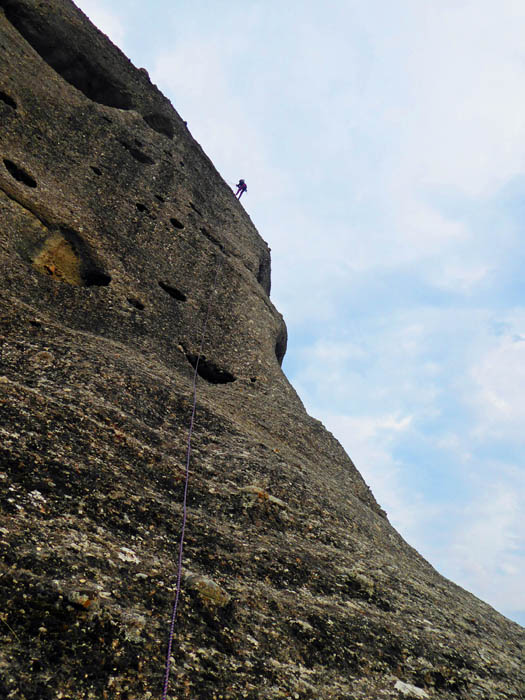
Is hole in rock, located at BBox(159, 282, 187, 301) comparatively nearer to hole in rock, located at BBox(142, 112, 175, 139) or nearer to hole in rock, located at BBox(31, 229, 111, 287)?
hole in rock, located at BBox(31, 229, 111, 287)

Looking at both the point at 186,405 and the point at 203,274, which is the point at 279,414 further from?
the point at 203,274

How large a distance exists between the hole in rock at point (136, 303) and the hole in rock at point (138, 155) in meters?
7.53

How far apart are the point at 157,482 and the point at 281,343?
12.9 meters

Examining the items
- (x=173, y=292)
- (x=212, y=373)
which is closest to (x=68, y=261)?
(x=173, y=292)

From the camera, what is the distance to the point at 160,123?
22.3 meters

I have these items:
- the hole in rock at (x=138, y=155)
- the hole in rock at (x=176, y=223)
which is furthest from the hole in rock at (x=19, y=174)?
the hole in rock at (x=138, y=155)

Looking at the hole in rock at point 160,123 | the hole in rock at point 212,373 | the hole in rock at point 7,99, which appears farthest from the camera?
the hole in rock at point 160,123

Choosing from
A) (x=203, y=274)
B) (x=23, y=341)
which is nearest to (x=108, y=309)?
(x=23, y=341)

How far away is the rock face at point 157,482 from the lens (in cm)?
523

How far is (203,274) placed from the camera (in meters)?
17.4

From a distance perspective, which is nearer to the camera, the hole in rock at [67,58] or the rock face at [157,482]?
the rock face at [157,482]

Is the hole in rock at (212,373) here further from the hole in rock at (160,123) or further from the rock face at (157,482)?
the hole in rock at (160,123)

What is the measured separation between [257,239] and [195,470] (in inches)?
664

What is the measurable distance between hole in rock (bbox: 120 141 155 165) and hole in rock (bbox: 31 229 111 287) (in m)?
6.18
